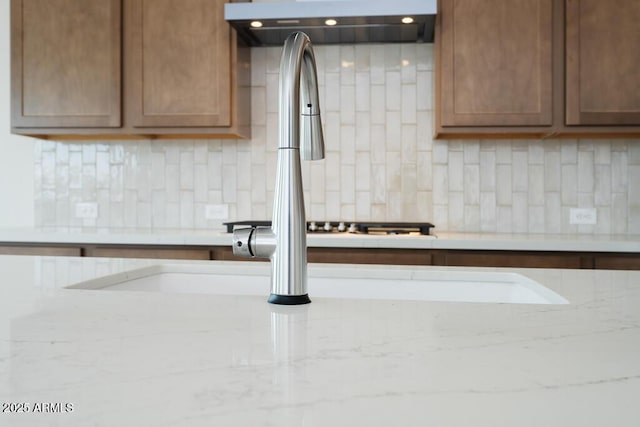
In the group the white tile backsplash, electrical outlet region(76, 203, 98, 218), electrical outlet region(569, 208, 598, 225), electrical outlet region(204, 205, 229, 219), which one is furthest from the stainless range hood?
electrical outlet region(76, 203, 98, 218)

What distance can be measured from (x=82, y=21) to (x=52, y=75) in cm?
33

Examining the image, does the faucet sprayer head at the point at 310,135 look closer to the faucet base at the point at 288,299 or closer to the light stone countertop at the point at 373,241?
the faucet base at the point at 288,299

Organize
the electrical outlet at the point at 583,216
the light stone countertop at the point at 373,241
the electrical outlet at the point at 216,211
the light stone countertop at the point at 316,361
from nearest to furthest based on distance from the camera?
the light stone countertop at the point at 316,361, the light stone countertop at the point at 373,241, the electrical outlet at the point at 583,216, the electrical outlet at the point at 216,211

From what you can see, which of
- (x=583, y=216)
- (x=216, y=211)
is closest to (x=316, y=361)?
(x=216, y=211)

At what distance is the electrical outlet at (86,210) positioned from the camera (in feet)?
10.7

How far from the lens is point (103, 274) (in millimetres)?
1136

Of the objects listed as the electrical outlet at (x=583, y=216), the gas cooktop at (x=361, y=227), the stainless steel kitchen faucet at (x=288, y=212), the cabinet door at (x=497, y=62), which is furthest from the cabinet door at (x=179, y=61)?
the stainless steel kitchen faucet at (x=288, y=212)

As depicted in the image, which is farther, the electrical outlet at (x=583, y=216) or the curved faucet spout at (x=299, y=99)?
the electrical outlet at (x=583, y=216)

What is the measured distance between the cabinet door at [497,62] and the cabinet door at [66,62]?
1.71 meters

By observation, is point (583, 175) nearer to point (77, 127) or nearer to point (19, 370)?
point (77, 127)

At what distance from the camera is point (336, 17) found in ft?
8.28

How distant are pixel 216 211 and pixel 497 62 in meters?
1.73

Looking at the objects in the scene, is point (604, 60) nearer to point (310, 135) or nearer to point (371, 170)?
point (371, 170)

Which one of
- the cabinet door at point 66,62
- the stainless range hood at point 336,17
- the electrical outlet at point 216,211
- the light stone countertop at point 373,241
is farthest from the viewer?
the electrical outlet at point 216,211
